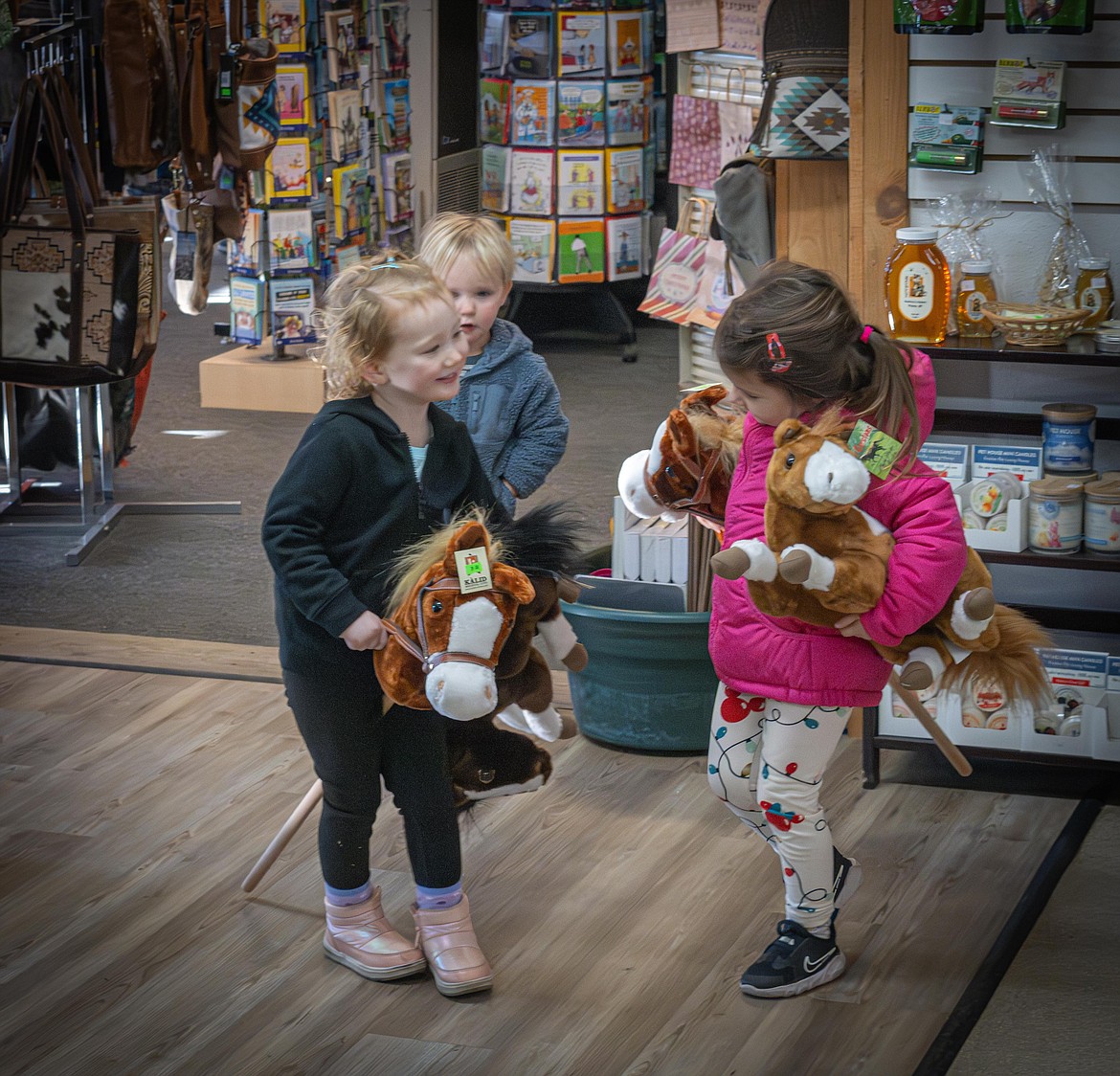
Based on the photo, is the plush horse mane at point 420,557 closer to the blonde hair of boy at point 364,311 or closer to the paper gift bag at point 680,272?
the blonde hair of boy at point 364,311

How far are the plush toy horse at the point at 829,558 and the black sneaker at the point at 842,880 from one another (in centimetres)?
37

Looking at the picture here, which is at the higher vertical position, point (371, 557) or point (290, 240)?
point (290, 240)

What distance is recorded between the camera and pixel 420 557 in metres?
2.17

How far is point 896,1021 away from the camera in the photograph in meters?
2.31

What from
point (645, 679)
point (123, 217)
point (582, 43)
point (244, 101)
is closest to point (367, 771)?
point (645, 679)

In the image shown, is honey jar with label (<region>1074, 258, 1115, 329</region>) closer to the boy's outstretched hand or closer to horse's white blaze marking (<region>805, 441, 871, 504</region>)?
horse's white blaze marking (<region>805, 441, 871, 504</region>)

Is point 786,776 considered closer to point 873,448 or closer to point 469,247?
point 873,448

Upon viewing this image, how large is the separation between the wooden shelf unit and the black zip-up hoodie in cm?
109

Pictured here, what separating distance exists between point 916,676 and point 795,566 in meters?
0.27

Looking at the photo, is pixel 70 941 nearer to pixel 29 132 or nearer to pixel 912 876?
pixel 912 876

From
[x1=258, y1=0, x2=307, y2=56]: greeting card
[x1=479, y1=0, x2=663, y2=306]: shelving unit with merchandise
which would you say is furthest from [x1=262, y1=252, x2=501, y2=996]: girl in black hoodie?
[x1=479, y1=0, x2=663, y2=306]: shelving unit with merchandise

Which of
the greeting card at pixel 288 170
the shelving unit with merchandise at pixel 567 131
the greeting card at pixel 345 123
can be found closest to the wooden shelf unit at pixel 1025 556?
the greeting card at pixel 288 170

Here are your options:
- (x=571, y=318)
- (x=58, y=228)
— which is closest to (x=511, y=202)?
(x=571, y=318)

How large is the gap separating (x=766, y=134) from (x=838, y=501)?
1.41 m
